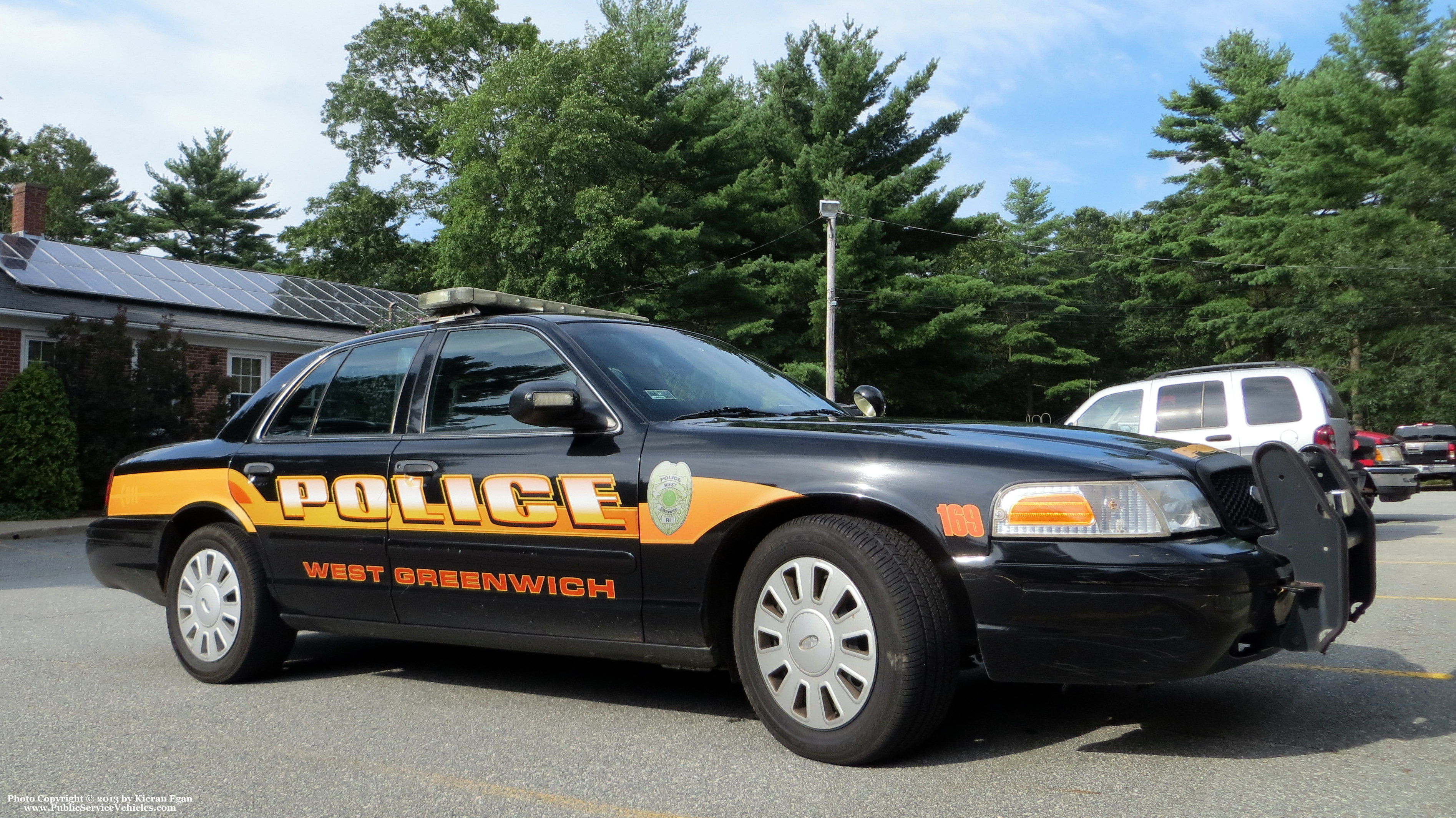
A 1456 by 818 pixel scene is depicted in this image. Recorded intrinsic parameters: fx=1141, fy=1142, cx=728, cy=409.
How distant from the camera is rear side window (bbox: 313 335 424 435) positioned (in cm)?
502

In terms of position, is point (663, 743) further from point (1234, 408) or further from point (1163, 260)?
point (1163, 260)

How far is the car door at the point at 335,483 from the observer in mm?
4805

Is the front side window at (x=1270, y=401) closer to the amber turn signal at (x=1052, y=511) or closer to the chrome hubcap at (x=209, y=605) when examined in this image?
the amber turn signal at (x=1052, y=511)

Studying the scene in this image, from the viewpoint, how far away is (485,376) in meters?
4.78

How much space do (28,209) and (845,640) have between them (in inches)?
1102

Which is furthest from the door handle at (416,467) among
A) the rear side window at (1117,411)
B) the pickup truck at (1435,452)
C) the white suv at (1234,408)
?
the pickup truck at (1435,452)

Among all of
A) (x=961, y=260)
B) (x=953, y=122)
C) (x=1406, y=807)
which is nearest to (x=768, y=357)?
(x=953, y=122)

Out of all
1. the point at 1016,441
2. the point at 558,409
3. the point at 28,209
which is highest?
the point at 28,209

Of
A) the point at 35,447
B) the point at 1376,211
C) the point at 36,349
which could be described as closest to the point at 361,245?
the point at 36,349

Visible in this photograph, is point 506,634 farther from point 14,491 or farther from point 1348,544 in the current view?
point 14,491

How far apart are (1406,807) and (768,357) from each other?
32.1m

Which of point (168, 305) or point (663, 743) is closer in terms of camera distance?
point (663, 743)

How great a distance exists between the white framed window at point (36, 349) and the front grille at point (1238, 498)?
2102 cm

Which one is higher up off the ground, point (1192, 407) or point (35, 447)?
point (1192, 407)
